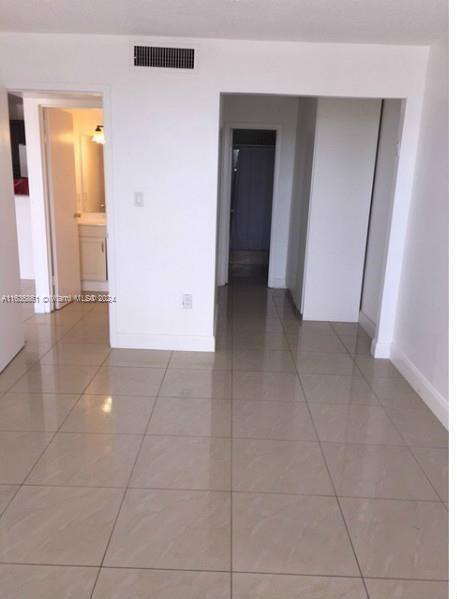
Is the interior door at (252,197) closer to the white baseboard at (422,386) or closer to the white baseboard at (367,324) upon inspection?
the white baseboard at (367,324)

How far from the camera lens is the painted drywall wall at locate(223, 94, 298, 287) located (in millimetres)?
5984

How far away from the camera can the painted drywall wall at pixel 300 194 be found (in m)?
5.07

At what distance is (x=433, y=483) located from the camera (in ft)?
8.00

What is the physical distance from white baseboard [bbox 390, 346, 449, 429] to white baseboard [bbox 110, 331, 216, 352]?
1559mm

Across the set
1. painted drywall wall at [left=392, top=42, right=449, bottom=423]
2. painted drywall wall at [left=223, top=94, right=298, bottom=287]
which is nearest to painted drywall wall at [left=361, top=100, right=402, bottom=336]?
painted drywall wall at [left=392, top=42, right=449, bottom=423]

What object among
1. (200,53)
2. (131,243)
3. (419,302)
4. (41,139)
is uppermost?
(200,53)

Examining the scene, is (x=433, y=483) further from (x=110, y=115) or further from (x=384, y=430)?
(x=110, y=115)

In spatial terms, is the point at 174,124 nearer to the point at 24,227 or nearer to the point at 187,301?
the point at 187,301

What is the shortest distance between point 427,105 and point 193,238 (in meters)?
2.04

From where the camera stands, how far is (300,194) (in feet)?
18.2

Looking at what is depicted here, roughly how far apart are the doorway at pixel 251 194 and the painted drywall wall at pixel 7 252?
5427 millimetres

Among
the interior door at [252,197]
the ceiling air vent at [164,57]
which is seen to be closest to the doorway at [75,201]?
the ceiling air vent at [164,57]

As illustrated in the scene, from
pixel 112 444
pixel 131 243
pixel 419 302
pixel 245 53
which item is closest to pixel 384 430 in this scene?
pixel 419 302

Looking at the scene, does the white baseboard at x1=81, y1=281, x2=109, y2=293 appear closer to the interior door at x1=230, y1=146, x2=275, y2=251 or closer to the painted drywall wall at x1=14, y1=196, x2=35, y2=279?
the painted drywall wall at x1=14, y1=196, x2=35, y2=279
